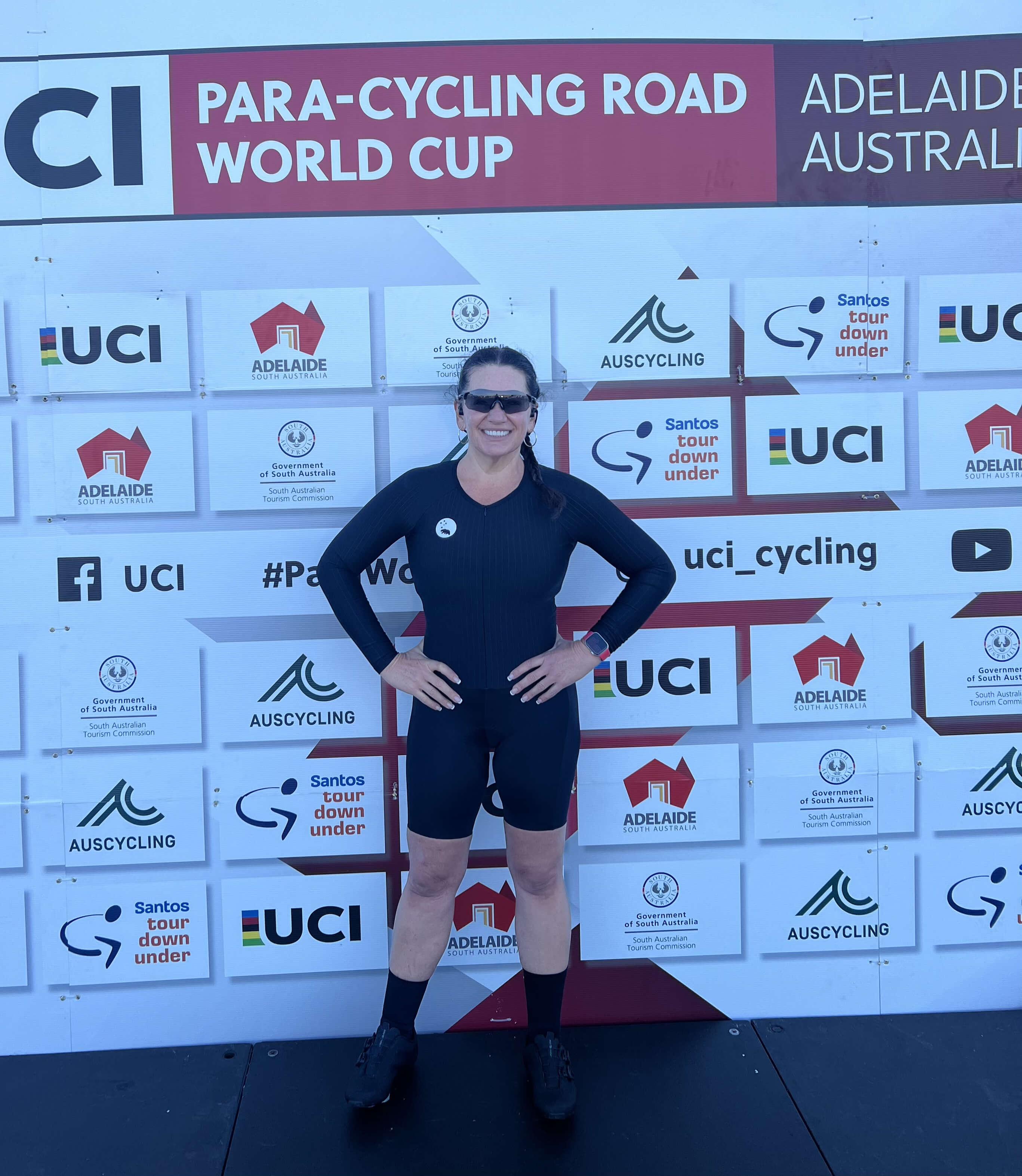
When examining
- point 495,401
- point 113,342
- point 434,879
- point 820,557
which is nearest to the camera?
point 495,401

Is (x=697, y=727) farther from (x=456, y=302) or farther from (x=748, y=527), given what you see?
(x=456, y=302)

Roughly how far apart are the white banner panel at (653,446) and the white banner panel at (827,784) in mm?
838

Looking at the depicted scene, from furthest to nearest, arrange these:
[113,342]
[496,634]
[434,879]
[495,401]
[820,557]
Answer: [820,557] < [113,342] < [434,879] < [496,634] < [495,401]

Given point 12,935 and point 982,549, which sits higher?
point 982,549

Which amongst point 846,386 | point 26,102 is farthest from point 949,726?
point 26,102

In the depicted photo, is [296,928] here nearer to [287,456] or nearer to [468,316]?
[287,456]

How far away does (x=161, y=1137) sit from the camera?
91.0 inches

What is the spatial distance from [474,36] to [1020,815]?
2.85m

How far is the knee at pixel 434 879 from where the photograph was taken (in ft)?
7.71

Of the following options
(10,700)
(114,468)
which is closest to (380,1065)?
(10,700)

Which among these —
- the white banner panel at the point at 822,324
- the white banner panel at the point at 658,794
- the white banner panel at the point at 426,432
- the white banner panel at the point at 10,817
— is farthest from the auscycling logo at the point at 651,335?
the white banner panel at the point at 10,817

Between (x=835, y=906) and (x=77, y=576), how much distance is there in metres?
2.49

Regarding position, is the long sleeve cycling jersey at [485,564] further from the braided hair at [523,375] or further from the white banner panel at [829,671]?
the white banner panel at [829,671]

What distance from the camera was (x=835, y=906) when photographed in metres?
2.77
